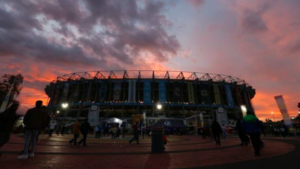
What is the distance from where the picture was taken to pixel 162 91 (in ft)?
217

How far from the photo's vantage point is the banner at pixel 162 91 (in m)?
64.1

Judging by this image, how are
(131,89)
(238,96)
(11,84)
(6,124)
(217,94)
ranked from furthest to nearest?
(238,96)
(217,94)
(131,89)
(11,84)
(6,124)

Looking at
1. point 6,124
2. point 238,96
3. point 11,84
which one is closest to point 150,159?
point 6,124

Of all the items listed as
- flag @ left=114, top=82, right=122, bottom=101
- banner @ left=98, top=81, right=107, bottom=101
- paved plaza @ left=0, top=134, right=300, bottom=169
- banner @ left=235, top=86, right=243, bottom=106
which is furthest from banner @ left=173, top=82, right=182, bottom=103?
paved plaza @ left=0, top=134, right=300, bottom=169

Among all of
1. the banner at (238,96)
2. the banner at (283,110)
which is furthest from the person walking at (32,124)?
the banner at (238,96)

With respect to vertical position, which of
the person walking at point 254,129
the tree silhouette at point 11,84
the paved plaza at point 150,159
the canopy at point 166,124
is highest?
the tree silhouette at point 11,84

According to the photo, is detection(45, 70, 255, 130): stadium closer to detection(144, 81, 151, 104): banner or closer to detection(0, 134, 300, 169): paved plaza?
detection(144, 81, 151, 104): banner

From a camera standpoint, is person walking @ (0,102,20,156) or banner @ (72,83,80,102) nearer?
person walking @ (0,102,20,156)

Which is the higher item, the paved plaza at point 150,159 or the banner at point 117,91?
the banner at point 117,91

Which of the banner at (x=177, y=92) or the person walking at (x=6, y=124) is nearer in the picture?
the person walking at (x=6, y=124)

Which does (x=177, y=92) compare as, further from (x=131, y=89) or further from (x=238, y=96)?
(x=238, y=96)

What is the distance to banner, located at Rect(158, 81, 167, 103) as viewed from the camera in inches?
2525

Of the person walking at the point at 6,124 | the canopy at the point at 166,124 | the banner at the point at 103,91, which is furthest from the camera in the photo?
the banner at the point at 103,91

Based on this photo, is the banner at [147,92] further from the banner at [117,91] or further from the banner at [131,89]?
the banner at [117,91]
